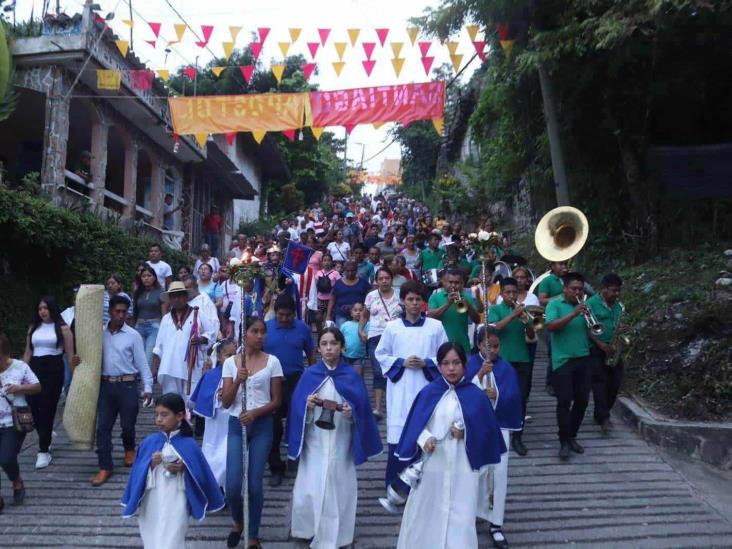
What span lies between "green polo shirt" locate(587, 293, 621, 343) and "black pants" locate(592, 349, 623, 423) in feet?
0.68

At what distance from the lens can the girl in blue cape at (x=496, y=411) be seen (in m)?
6.15

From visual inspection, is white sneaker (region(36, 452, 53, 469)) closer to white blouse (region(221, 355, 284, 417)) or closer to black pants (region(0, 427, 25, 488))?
black pants (region(0, 427, 25, 488))

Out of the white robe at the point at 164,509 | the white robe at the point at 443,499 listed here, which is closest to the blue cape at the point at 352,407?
the white robe at the point at 443,499

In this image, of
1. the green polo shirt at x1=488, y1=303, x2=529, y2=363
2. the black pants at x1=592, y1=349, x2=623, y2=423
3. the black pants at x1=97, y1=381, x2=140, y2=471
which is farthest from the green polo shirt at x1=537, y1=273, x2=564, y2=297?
the black pants at x1=97, y1=381, x2=140, y2=471

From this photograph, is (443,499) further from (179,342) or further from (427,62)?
(427,62)

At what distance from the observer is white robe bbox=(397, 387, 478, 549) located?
18.1ft

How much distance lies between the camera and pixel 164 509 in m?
5.11

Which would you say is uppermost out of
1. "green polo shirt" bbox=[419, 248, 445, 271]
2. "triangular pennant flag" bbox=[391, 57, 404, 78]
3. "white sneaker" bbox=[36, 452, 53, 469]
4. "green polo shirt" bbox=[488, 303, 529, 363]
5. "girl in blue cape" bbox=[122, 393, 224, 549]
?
"triangular pennant flag" bbox=[391, 57, 404, 78]

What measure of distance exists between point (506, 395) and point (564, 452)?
181 centimetres

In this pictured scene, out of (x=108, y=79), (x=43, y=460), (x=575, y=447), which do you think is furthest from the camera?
(x=108, y=79)

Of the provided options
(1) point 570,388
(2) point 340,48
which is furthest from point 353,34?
(1) point 570,388

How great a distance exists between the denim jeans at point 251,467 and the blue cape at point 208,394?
40 cm

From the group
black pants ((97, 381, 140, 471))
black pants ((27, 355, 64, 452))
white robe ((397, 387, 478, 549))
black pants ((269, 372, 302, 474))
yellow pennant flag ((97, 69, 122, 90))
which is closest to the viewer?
white robe ((397, 387, 478, 549))

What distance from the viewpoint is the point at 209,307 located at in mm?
8852
